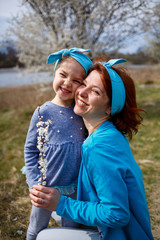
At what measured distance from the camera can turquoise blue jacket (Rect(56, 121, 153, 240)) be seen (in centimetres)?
139

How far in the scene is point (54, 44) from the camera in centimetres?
664

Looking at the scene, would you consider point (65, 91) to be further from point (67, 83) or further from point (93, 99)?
point (93, 99)

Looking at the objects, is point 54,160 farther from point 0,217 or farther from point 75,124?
point 0,217

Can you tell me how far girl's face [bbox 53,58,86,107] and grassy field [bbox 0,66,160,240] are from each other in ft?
2.35

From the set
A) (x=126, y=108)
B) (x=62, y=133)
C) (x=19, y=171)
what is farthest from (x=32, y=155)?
(x=19, y=171)

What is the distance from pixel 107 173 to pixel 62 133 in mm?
625

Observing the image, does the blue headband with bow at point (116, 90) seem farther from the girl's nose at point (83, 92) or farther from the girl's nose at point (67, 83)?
the girl's nose at point (67, 83)

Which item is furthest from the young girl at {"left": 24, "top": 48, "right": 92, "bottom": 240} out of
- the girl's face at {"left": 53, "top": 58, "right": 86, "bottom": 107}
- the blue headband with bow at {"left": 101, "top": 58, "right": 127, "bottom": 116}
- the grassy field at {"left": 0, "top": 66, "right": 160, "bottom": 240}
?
the grassy field at {"left": 0, "top": 66, "right": 160, "bottom": 240}

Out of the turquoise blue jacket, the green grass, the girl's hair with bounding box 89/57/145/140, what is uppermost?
the girl's hair with bounding box 89/57/145/140

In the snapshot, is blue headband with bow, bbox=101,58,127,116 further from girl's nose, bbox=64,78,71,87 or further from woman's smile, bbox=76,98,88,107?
girl's nose, bbox=64,78,71,87

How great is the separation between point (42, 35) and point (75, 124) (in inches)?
228

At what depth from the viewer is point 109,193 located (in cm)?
138

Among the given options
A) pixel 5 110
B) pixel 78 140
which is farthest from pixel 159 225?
pixel 5 110

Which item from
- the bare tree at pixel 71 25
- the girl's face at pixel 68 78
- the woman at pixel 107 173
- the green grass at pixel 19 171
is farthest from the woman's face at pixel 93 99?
the bare tree at pixel 71 25
